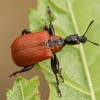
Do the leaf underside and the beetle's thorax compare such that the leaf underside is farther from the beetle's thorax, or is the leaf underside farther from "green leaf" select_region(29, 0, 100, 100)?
the beetle's thorax

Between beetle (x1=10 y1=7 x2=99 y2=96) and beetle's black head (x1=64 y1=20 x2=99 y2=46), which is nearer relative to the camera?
beetle's black head (x1=64 y1=20 x2=99 y2=46)

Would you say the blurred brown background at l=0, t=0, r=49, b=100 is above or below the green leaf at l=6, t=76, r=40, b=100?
above

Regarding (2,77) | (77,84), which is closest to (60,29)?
(77,84)

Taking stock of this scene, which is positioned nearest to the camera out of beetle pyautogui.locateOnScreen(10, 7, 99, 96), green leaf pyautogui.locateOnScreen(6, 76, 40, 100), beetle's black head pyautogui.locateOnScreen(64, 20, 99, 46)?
green leaf pyautogui.locateOnScreen(6, 76, 40, 100)

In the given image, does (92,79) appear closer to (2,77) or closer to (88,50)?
(88,50)

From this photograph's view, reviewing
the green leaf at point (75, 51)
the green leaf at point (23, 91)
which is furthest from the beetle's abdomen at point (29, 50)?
the green leaf at point (23, 91)

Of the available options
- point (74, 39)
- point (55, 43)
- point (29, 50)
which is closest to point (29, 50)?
point (29, 50)

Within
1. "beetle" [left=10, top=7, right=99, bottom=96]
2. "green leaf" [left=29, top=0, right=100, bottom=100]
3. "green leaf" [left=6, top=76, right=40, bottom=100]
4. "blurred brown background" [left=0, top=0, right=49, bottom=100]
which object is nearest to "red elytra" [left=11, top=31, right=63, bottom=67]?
"beetle" [left=10, top=7, right=99, bottom=96]
